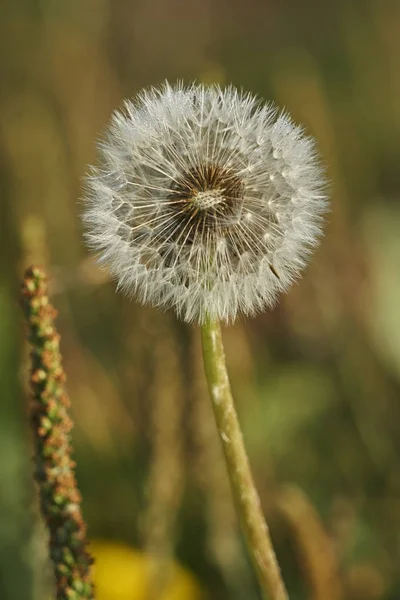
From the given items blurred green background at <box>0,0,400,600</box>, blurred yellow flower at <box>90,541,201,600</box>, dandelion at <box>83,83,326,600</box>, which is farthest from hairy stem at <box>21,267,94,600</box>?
blurred yellow flower at <box>90,541,201,600</box>

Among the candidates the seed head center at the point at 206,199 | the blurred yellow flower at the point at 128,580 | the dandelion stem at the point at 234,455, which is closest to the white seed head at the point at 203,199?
the seed head center at the point at 206,199

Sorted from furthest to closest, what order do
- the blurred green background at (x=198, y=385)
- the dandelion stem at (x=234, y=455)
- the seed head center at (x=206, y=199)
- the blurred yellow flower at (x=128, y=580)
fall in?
the blurred yellow flower at (x=128, y=580), the blurred green background at (x=198, y=385), the seed head center at (x=206, y=199), the dandelion stem at (x=234, y=455)

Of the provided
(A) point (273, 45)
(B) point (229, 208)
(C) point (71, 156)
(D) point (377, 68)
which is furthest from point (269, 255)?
(A) point (273, 45)

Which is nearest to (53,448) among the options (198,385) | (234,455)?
(234,455)

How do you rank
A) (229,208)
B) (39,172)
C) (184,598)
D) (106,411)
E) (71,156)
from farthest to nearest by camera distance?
(39,172) < (71,156) < (106,411) < (184,598) < (229,208)

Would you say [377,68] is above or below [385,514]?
above

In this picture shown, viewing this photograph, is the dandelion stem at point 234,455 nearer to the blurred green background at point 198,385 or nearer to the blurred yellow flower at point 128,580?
the blurred green background at point 198,385

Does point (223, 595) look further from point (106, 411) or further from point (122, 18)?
point (122, 18)
